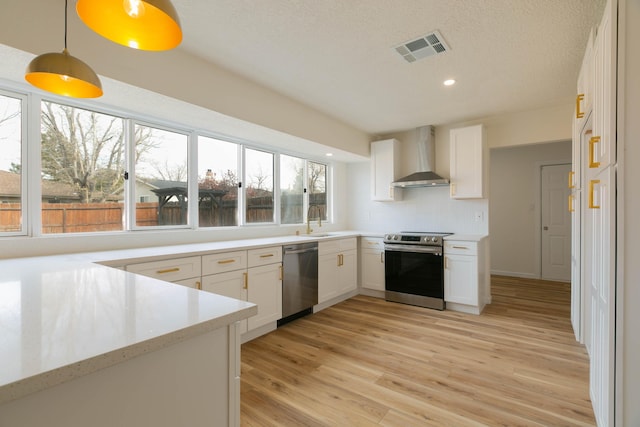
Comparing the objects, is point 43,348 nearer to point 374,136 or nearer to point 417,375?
point 417,375

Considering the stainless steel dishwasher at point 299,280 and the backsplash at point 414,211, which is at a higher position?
the backsplash at point 414,211

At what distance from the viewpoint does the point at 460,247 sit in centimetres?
376

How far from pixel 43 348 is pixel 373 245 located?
13.3 feet

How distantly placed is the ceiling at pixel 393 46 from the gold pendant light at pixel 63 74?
0.80m

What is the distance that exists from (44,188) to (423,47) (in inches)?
121

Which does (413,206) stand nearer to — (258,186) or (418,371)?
(258,186)

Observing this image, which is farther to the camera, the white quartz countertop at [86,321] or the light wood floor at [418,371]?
the light wood floor at [418,371]

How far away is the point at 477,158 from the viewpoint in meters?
3.96

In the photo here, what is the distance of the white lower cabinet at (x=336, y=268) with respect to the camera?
3846 millimetres

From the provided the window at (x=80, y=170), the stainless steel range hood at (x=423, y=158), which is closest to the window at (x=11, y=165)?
the window at (x=80, y=170)

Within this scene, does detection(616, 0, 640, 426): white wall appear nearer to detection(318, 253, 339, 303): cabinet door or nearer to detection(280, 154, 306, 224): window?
detection(318, 253, 339, 303): cabinet door

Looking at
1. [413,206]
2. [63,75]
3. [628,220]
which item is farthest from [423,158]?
[63,75]

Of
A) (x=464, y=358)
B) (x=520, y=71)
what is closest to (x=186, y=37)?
(x=520, y=71)

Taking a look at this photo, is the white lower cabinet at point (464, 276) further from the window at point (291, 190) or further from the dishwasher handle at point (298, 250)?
the window at point (291, 190)
